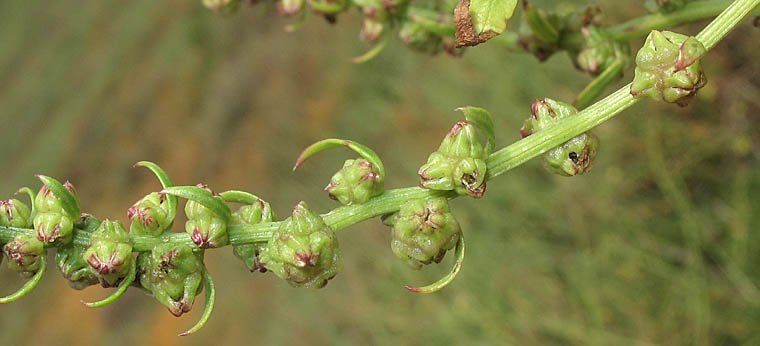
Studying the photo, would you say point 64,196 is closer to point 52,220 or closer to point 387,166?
point 52,220

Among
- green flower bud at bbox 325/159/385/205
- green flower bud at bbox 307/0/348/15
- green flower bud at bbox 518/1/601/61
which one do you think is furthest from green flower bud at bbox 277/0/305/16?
green flower bud at bbox 325/159/385/205

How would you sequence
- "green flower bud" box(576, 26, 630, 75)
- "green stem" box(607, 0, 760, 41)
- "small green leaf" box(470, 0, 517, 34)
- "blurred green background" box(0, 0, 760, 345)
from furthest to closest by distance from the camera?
1. "blurred green background" box(0, 0, 760, 345)
2. "green flower bud" box(576, 26, 630, 75)
3. "green stem" box(607, 0, 760, 41)
4. "small green leaf" box(470, 0, 517, 34)

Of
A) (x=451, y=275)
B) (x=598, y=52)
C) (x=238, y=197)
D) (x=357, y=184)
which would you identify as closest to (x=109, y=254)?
(x=238, y=197)

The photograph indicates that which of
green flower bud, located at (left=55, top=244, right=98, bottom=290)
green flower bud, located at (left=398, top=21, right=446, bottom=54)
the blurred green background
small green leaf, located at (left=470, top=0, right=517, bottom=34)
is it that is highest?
small green leaf, located at (left=470, top=0, right=517, bottom=34)

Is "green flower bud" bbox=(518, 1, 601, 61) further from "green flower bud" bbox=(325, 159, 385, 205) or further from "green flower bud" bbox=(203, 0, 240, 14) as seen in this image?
"green flower bud" bbox=(203, 0, 240, 14)

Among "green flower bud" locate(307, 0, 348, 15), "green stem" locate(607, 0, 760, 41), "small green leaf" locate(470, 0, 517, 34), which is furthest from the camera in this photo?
"green flower bud" locate(307, 0, 348, 15)

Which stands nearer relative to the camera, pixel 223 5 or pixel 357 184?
pixel 357 184

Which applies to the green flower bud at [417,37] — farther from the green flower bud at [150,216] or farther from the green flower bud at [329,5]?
the green flower bud at [150,216]
